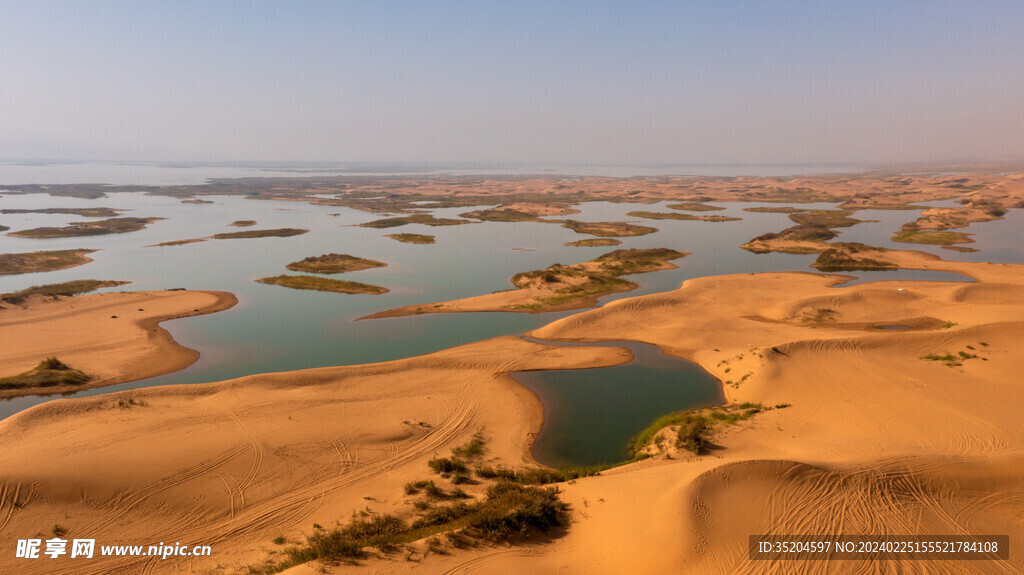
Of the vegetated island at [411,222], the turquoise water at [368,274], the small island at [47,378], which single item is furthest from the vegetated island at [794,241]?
the small island at [47,378]

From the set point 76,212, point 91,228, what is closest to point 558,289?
point 91,228

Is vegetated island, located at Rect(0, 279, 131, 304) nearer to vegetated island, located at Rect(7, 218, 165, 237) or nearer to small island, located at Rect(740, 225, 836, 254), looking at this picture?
vegetated island, located at Rect(7, 218, 165, 237)

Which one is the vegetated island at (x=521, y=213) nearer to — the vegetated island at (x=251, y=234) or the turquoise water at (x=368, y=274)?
the turquoise water at (x=368, y=274)

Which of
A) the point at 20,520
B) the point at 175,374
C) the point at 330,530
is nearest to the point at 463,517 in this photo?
the point at 330,530

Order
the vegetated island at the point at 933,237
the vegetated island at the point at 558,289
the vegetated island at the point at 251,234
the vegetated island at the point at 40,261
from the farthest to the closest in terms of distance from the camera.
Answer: the vegetated island at the point at 251,234 → the vegetated island at the point at 933,237 → the vegetated island at the point at 40,261 → the vegetated island at the point at 558,289

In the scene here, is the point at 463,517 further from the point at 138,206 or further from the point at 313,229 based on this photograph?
the point at 138,206

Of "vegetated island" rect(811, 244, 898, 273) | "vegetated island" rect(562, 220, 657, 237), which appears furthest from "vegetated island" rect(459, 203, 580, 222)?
"vegetated island" rect(811, 244, 898, 273)

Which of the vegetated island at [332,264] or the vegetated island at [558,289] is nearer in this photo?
the vegetated island at [558,289]

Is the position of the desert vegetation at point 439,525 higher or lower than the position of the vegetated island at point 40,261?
lower

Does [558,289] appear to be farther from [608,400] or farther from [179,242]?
[179,242]
